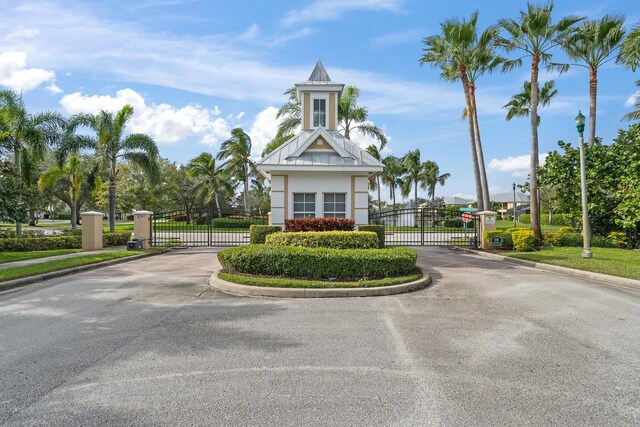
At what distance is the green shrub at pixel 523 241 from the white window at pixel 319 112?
9.92 meters

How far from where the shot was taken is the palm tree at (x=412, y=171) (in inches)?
2200

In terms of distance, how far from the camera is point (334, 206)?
580 inches

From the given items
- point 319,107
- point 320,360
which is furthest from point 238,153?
point 320,360

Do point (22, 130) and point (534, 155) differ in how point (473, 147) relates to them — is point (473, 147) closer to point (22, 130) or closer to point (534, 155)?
point (534, 155)

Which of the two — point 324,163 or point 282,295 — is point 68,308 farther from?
point 324,163

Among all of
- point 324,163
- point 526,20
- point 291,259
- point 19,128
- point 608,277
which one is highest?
point 526,20

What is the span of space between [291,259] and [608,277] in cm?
796

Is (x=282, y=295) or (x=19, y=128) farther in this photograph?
(x=19, y=128)

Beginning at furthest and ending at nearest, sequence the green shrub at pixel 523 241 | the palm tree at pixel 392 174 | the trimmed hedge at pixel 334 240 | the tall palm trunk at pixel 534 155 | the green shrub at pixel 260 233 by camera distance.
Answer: the palm tree at pixel 392 174
the tall palm trunk at pixel 534 155
the green shrub at pixel 523 241
the green shrub at pixel 260 233
the trimmed hedge at pixel 334 240

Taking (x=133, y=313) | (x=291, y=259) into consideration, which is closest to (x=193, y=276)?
(x=291, y=259)

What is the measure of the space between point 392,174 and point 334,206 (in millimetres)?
43315

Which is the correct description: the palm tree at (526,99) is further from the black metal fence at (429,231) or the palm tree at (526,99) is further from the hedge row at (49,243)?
the hedge row at (49,243)

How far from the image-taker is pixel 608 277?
962 cm

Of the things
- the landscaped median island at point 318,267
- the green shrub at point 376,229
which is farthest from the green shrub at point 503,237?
the landscaped median island at point 318,267
